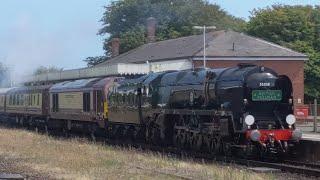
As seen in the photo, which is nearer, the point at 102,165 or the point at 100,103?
the point at 102,165

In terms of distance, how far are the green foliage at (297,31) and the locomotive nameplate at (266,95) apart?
47.3 metres

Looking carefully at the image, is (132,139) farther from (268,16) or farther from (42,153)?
(268,16)

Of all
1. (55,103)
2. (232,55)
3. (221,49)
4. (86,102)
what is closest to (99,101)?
(86,102)

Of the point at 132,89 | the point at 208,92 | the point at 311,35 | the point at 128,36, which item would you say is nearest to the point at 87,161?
the point at 208,92

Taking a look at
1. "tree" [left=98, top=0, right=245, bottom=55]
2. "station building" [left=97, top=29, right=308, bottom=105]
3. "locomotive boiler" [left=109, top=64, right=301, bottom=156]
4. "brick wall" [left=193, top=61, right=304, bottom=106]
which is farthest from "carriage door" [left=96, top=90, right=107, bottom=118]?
"tree" [left=98, top=0, right=245, bottom=55]

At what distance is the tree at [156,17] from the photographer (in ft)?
263

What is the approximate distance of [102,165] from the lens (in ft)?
56.7

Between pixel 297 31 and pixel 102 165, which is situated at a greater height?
pixel 297 31

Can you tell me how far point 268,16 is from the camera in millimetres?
71188

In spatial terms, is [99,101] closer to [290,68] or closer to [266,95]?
[266,95]

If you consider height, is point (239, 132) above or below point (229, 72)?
below

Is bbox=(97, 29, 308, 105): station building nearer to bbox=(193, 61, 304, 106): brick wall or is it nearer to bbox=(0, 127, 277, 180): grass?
bbox=(193, 61, 304, 106): brick wall

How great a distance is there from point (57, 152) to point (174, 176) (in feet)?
Answer: 25.0

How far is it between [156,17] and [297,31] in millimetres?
21175
